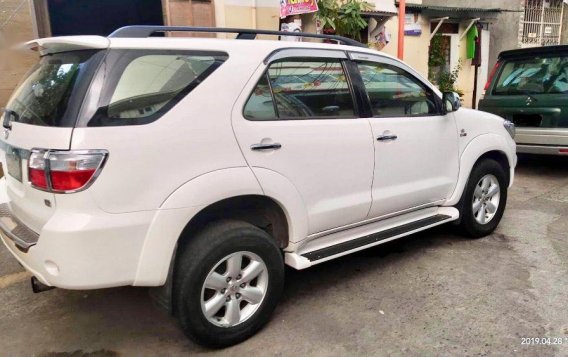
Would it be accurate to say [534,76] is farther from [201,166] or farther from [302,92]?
[201,166]

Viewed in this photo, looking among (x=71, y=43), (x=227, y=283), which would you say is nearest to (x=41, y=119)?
(x=71, y=43)

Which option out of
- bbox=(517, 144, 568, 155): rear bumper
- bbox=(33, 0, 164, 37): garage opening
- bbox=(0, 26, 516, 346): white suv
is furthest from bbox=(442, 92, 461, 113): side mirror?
bbox=(33, 0, 164, 37): garage opening

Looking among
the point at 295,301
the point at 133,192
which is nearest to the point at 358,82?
the point at 295,301

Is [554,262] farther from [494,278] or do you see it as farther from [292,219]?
[292,219]

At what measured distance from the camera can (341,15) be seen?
8742 mm

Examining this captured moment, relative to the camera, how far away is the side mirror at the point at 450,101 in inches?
157

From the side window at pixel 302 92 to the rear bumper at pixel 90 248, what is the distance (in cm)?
95

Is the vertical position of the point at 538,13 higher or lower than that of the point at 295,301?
higher

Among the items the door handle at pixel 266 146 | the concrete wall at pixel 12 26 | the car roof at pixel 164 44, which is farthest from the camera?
the concrete wall at pixel 12 26

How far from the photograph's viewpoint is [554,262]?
3889 mm

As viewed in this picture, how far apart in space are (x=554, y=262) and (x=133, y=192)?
338cm

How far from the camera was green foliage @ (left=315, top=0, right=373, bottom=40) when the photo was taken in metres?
8.20

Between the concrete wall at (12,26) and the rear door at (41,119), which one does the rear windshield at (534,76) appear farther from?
the concrete wall at (12,26)
